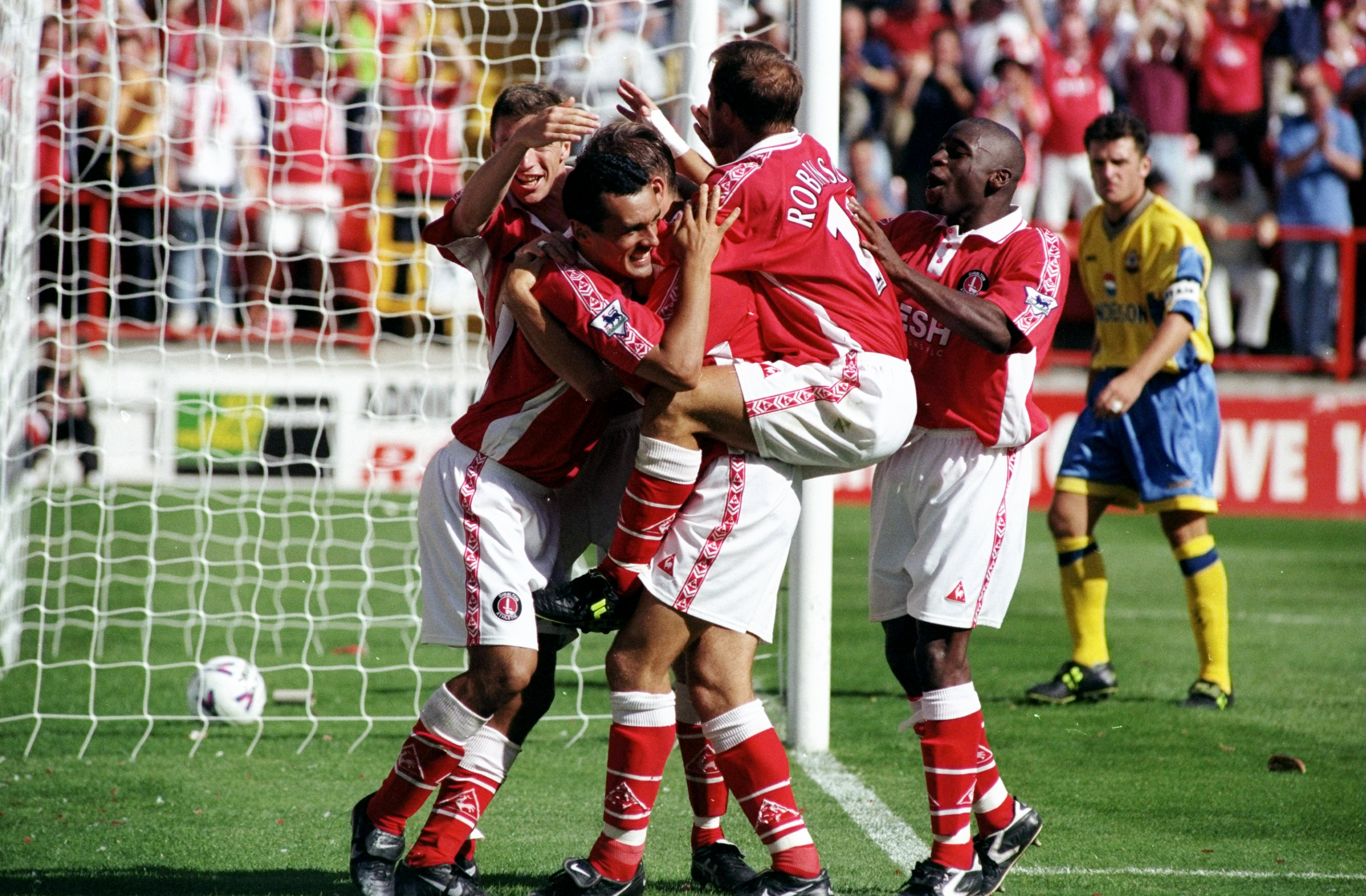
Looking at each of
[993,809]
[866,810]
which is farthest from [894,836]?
[993,809]

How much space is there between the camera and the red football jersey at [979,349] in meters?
3.96

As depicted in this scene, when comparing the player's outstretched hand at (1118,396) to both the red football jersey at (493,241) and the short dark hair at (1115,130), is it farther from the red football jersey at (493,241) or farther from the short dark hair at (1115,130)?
the red football jersey at (493,241)

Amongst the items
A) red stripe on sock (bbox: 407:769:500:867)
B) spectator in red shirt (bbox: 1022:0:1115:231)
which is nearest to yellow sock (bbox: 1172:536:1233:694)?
red stripe on sock (bbox: 407:769:500:867)

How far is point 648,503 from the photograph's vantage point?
11.6 feet

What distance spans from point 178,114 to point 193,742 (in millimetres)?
6827

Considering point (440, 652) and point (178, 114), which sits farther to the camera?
point (178, 114)

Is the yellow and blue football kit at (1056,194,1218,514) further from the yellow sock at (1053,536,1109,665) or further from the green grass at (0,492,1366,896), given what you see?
the green grass at (0,492,1366,896)

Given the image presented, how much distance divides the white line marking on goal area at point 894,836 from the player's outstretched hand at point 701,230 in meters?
1.92

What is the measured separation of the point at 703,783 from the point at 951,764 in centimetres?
69

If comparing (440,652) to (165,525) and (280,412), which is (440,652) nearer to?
(280,412)

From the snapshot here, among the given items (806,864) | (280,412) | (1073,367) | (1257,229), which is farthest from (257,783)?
(1257,229)

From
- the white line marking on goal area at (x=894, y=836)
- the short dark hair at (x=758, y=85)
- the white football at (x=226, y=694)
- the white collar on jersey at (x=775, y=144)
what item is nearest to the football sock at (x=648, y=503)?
the white collar on jersey at (x=775, y=144)

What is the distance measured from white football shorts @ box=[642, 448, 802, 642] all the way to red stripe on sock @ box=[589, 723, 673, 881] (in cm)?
32

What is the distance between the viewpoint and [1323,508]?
12.7 m
